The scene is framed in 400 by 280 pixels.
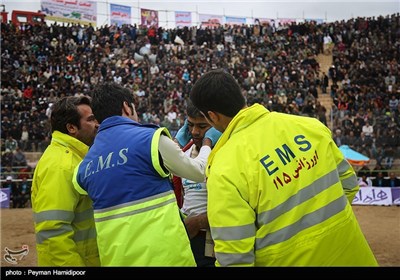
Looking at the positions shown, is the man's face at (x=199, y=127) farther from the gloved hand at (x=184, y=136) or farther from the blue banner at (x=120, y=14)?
the blue banner at (x=120, y=14)

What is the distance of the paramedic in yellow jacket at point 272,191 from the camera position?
195cm

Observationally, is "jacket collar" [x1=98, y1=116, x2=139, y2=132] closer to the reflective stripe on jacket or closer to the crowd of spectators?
→ the reflective stripe on jacket

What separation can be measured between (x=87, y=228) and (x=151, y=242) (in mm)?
818

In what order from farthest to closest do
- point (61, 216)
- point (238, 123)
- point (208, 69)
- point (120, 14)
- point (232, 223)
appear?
point (120, 14) < point (208, 69) < point (61, 216) < point (238, 123) < point (232, 223)

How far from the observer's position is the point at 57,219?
8.78ft

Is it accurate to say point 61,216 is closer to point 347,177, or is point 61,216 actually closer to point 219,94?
point 219,94

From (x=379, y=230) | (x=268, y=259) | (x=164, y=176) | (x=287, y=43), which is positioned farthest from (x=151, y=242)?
(x=287, y=43)

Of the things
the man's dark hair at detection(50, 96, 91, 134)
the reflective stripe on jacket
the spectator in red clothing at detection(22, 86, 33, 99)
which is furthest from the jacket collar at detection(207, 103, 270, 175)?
the spectator in red clothing at detection(22, 86, 33, 99)

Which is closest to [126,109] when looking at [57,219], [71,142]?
[71,142]

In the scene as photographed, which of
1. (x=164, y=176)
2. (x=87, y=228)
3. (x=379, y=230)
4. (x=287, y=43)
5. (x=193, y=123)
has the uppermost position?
(x=287, y=43)

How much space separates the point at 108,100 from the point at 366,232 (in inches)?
319

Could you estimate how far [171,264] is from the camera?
7.22ft

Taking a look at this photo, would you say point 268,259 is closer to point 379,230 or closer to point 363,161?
point 379,230

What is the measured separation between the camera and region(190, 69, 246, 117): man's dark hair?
2.16m
